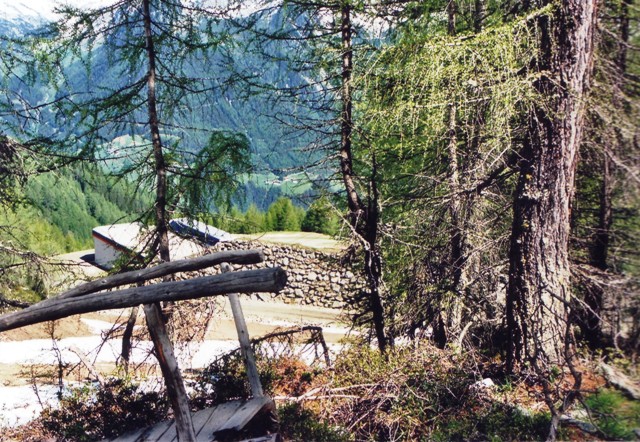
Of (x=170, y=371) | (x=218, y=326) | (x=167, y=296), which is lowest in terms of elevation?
(x=218, y=326)

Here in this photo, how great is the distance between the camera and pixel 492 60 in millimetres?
5156

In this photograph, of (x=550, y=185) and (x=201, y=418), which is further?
(x=550, y=185)

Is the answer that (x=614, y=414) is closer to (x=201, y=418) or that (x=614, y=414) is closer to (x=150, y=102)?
(x=201, y=418)

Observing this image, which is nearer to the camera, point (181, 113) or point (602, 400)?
point (602, 400)

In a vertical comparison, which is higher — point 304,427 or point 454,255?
point 454,255

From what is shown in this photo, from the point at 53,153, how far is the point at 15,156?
0.63m

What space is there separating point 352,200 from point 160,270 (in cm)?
511

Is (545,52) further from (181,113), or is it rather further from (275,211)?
(275,211)

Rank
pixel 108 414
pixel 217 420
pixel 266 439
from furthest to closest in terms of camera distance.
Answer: pixel 108 414 < pixel 217 420 < pixel 266 439

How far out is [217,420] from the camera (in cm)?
511

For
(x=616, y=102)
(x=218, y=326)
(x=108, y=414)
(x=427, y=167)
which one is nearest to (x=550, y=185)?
(x=616, y=102)

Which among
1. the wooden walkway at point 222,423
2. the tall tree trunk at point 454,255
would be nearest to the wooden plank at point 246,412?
the wooden walkway at point 222,423

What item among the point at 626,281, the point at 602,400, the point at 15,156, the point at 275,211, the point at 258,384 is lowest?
the point at 275,211

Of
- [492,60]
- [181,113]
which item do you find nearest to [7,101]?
[181,113]
